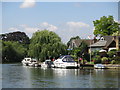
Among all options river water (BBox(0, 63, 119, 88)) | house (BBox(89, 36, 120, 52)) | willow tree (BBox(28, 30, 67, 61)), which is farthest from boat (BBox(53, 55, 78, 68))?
river water (BBox(0, 63, 119, 88))

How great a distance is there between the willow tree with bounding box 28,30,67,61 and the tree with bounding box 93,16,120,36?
18453 mm

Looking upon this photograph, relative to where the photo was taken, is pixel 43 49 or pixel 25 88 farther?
pixel 43 49

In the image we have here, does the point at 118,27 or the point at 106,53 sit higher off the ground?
the point at 118,27

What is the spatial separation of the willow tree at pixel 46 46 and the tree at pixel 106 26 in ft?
60.5

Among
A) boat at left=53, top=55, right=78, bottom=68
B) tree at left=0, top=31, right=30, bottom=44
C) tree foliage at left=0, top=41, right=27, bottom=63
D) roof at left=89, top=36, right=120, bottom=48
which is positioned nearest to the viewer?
boat at left=53, top=55, right=78, bottom=68

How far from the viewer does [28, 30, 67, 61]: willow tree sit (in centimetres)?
8406

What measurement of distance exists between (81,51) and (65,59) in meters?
20.0

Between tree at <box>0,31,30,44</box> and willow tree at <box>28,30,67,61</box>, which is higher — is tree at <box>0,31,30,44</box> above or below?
above

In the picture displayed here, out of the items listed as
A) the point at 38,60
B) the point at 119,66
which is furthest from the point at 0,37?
the point at 119,66

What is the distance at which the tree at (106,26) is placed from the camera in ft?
331

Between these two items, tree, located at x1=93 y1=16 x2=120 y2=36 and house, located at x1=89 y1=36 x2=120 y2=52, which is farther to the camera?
tree, located at x1=93 y1=16 x2=120 y2=36

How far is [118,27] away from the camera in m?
102

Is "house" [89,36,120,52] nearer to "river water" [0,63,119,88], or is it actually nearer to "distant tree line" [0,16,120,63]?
"distant tree line" [0,16,120,63]

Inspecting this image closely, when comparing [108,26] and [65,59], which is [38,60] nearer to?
[65,59]
